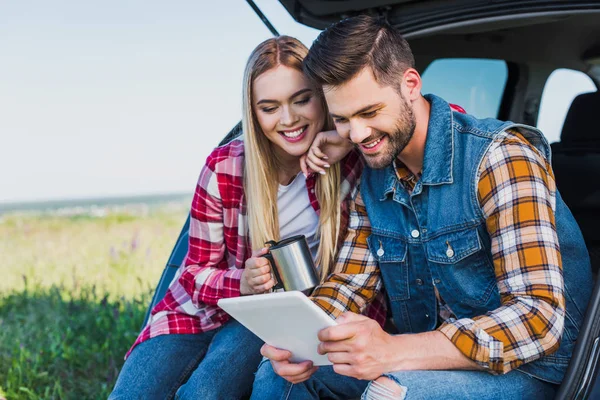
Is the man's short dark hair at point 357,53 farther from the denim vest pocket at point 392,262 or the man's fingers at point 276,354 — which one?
the man's fingers at point 276,354

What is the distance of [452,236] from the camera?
1.83 meters

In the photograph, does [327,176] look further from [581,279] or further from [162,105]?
[162,105]

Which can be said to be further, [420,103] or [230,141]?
[230,141]

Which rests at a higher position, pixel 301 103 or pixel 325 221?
pixel 301 103

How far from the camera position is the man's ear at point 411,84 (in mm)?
1885

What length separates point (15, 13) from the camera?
40188mm

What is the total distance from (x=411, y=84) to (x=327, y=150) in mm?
317

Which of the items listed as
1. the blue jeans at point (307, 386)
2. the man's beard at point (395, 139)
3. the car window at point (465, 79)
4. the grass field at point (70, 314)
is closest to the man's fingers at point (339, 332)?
the blue jeans at point (307, 386)

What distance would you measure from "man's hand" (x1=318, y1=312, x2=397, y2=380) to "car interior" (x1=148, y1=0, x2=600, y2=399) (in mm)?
1044

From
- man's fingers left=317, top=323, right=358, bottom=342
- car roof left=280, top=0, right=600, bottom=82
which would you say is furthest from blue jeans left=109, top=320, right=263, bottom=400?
car roof left=280, top=0, right=600, bottom=82

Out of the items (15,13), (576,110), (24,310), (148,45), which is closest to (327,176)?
(576,110)

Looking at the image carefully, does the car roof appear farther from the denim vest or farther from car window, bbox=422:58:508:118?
the denim vest

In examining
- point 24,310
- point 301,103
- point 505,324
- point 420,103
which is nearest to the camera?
point 505,324

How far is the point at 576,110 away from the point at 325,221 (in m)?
1.26
